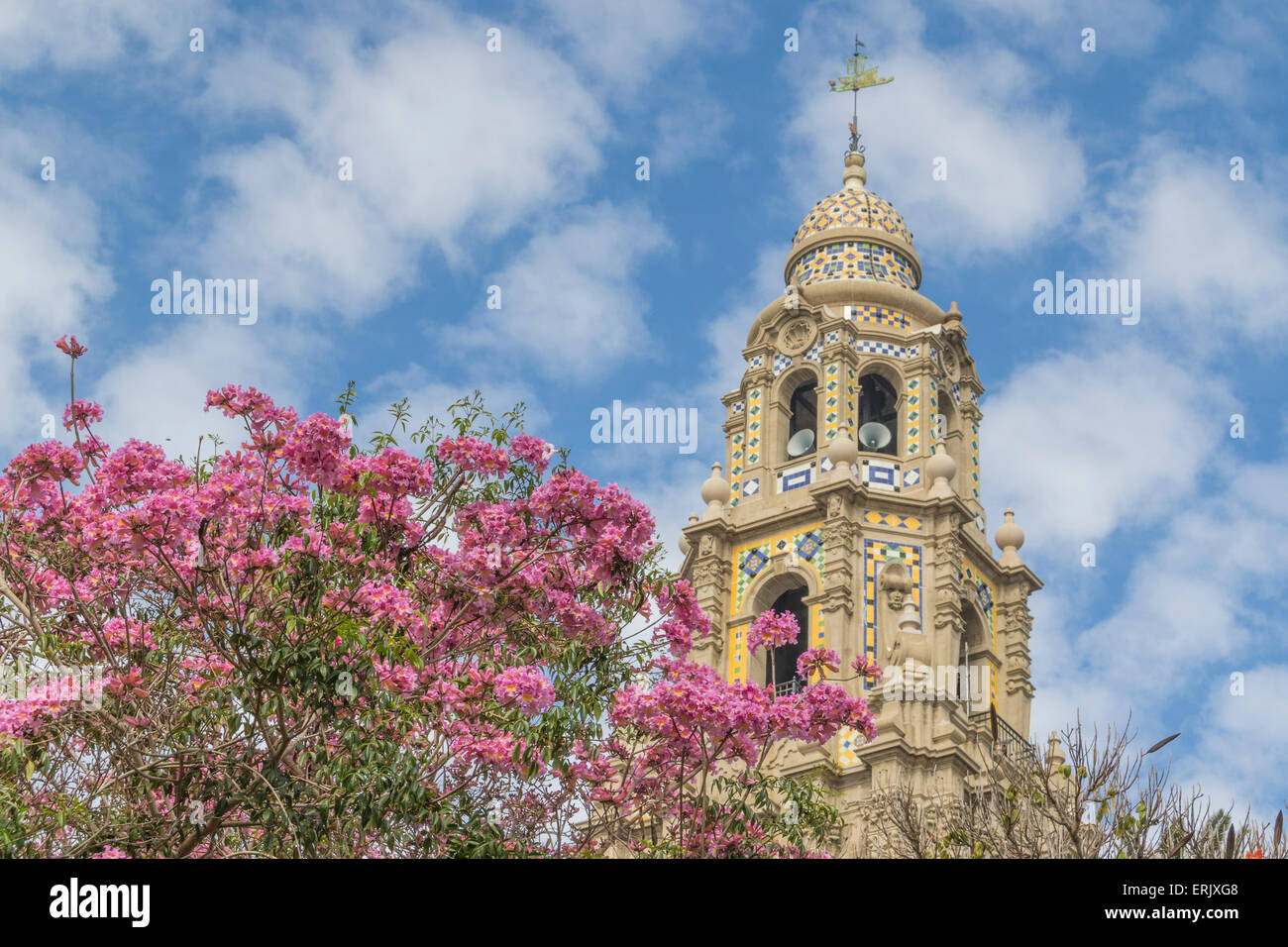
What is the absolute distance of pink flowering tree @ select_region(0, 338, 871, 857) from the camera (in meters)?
13.3

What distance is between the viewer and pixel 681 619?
16109mm

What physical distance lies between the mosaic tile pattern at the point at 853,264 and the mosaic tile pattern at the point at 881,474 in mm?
5611

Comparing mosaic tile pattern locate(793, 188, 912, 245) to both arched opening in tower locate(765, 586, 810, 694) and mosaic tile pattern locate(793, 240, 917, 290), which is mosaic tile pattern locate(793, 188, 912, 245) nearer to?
mosaic tile pattern locate(793, 240, 917, 290)

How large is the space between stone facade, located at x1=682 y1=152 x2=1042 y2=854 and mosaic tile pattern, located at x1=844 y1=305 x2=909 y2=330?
0.04 meters

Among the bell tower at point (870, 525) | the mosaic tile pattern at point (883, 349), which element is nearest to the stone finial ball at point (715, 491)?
the bell tower at point (870, 525)

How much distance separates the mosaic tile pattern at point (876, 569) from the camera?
3544 centimetres

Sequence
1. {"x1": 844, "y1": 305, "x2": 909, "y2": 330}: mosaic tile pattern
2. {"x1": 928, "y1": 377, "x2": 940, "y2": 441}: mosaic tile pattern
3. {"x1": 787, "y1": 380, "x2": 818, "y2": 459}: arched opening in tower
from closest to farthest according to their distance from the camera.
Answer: {"x1": 928, "y1": 377, "x2": 940, "y2": 441}: mosaic tile pattern < {"x1": 787, "y1": 380, "x2": 818, "y2": 459}: arched opening in tower < {"x1": 844, "y1": 305, "x2": 909, "y2": 330}: mosaic tile pattern

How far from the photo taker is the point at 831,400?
39.3 metres

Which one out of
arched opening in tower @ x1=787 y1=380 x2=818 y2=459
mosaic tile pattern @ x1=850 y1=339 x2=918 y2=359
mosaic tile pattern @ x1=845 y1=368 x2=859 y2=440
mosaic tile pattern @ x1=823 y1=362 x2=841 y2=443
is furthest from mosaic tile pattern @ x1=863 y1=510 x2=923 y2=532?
mosaic tile pattern @ x1=850 y1=339 x2=918 y2=359
